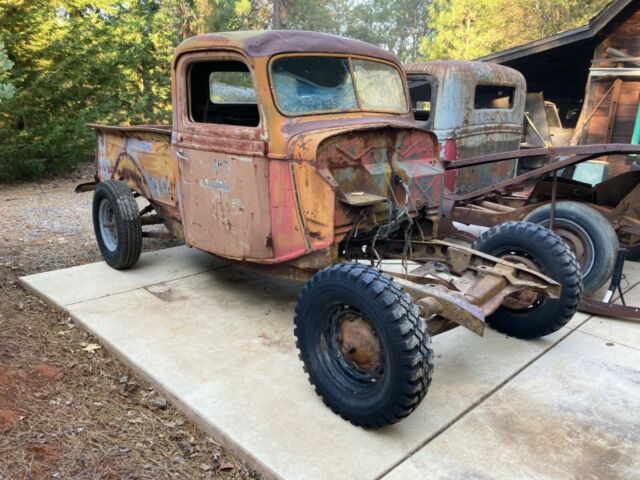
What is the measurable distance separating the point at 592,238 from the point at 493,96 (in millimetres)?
3484

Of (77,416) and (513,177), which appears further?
(513,177)

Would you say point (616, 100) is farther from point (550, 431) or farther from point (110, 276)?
point (110, 276)

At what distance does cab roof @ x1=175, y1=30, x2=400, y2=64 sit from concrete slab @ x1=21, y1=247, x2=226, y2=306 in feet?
6.50

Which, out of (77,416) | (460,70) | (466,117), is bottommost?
(77,416)

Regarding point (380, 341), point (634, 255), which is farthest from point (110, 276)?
point (634, 255)

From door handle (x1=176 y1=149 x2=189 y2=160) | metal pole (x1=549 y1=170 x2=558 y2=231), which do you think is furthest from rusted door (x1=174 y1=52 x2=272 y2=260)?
metal pole (x1=549 y1=170 x2=558 y2=231)

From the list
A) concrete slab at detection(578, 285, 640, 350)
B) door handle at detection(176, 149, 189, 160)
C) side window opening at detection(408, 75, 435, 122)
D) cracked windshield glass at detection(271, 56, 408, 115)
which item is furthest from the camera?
side window opening at detection(408, 75, 435, 122)

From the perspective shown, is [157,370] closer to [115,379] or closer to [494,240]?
[115,379]

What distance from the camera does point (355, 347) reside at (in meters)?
2.61

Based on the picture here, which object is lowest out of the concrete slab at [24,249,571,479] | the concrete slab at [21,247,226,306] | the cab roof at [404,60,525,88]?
the concrete slab at [24,249,571,479]

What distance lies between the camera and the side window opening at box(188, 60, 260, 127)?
4172mm

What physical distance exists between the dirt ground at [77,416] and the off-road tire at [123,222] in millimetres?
771

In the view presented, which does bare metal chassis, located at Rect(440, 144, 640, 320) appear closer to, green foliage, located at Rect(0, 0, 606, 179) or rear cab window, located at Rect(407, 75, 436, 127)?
rear cab window, located at Rect(407, 75, 436, 127)

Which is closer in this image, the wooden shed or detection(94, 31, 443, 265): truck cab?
detection(94, 31, 443, 265): truck cab
